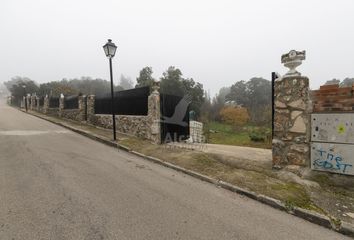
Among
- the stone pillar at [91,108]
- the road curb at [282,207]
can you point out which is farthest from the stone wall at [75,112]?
the road curb at [282,207]

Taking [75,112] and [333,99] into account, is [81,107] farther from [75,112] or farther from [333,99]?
[333,99]

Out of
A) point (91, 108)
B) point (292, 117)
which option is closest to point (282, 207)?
point (292, 117)

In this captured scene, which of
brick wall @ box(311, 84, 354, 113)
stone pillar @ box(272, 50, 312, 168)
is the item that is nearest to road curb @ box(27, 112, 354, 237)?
stone pillar @ box(272, 50, 312, 168)

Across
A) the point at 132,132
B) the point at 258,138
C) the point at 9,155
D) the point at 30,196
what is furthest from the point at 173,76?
the point at 30,196

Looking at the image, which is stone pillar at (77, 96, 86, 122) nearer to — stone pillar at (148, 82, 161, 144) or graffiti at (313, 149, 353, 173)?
stone pillar at (148, 82, 161, 144)

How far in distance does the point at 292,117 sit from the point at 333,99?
81cm

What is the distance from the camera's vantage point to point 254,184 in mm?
4352

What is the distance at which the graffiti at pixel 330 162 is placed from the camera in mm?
4246

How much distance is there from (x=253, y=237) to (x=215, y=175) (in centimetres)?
212

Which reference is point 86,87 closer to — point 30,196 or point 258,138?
point 258,138

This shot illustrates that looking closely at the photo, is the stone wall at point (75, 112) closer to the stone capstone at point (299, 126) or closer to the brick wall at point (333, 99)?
the stone capstone at point (299, 126)

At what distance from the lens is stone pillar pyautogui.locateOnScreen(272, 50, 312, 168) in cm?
468

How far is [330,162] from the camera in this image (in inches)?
172

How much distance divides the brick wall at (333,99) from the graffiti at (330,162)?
860mm
